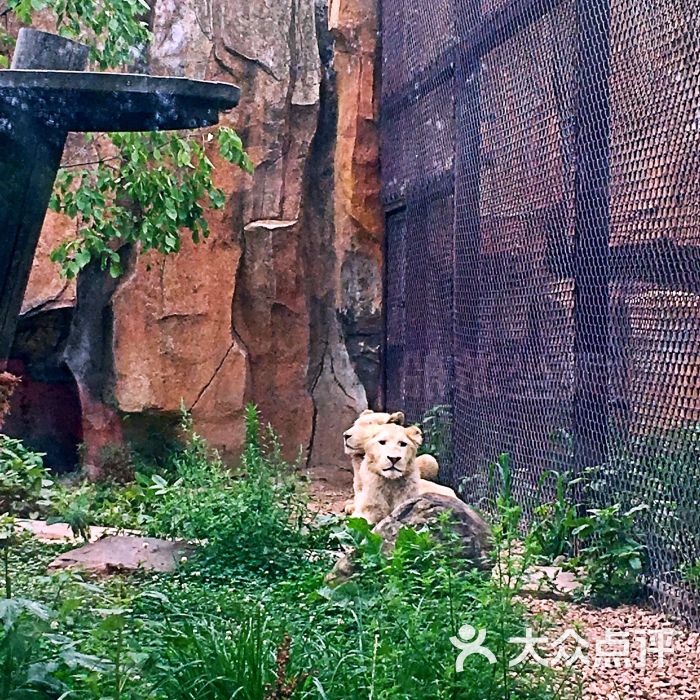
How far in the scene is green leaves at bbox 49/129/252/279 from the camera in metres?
6.55

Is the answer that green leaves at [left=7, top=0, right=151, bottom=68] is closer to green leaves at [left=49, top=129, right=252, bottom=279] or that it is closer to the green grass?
green leaves at [left=49, top=129, right=252, bottom=279]

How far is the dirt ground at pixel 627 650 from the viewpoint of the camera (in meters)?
3.23

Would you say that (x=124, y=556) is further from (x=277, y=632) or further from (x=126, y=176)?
(x=126, y=176)

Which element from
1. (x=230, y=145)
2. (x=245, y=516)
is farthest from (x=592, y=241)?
(x=230, y=145)

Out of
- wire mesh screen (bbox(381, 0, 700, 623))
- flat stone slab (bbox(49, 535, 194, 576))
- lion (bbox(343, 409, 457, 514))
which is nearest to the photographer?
wire mesh screen (bbox(381, 0, 700, 623))

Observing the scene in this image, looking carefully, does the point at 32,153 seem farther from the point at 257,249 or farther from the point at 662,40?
the point at 257,249

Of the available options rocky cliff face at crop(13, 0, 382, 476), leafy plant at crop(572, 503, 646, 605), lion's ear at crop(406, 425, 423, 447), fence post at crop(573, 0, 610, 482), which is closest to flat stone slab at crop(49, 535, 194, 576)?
lion's ear at crop(406, 425, 423, 447)

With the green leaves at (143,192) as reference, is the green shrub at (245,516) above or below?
below

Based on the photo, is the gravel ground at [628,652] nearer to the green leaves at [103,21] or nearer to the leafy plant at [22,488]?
the leafy plant at [22,488]

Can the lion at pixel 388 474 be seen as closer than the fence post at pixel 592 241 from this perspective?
No

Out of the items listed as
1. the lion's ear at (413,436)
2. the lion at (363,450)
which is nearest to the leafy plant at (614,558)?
the lion at (363,450)

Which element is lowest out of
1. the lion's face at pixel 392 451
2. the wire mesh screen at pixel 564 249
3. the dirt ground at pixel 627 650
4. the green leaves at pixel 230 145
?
the dirt ground at pixel 627 650

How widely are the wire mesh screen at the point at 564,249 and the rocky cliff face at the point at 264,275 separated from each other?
108cm

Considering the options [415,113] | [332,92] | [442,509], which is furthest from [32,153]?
[332,92]
